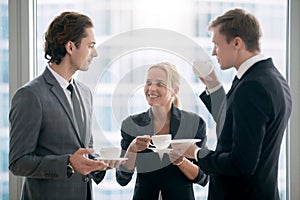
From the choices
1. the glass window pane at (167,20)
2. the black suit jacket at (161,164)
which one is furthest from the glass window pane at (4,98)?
the black suit jacket at (161,164)

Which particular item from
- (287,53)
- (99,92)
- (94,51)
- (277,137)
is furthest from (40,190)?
(287,53)

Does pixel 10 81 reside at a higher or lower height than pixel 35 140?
higher

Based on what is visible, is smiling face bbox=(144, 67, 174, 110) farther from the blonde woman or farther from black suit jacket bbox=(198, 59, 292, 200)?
black suit jacket bbox=(198, 59, 292, 200)

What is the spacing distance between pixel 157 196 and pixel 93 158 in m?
0.30

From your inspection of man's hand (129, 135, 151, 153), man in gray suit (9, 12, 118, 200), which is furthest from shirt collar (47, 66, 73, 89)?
man's hand (129, 135, 151, 153)

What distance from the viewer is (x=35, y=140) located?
1860 millimetres

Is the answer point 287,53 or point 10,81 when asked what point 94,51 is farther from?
point 287,53

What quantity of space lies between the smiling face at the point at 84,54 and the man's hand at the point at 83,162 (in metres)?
0.33

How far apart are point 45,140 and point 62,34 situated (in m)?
0.40

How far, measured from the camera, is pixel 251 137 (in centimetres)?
177

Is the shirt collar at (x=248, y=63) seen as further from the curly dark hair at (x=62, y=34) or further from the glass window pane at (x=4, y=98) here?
the glass window pane at (x=4, y=98)

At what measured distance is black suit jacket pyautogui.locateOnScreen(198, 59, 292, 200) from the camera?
1.77 metres

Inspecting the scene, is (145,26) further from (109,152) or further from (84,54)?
(109,152)

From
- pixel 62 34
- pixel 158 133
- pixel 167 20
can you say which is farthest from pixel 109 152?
pixel 167 20
